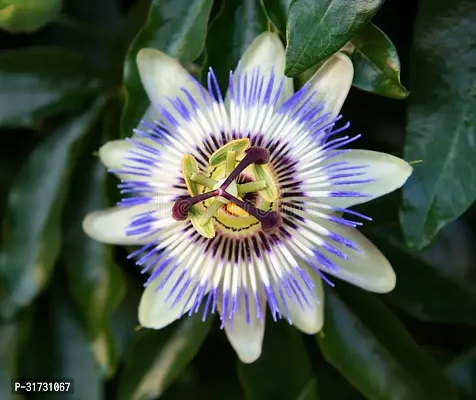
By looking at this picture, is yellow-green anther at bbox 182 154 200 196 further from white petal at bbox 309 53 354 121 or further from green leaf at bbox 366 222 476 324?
green leaf at bbox 366 222 476 324

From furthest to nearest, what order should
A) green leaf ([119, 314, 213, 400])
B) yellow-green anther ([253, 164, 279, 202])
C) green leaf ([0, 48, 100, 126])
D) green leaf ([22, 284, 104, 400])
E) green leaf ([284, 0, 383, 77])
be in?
green leaf ([22, 284, 104, 400]) < green leaf ([0, 48, 100, 126]) < green leaf ([119, 314, 213, 400]) < yellow-green anther ([253, 164, 279, 202]) < green leaf ([284, 0, 383, 77])

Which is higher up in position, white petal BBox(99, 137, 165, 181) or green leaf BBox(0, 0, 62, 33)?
green leaf BBox(0, 0, 62, 33)

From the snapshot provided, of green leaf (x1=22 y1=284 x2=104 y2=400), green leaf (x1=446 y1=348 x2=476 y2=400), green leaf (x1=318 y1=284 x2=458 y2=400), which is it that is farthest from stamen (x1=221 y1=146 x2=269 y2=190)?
green leaf (x1=22 y1=284 x2=104 y2=400)

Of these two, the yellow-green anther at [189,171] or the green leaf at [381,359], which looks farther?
the green leaf at [381,359]

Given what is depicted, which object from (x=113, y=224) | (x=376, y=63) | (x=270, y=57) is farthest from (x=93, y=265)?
(x=376, y=63)

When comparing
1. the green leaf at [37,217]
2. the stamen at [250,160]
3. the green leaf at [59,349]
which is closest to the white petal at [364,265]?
the stamen at [250,160]

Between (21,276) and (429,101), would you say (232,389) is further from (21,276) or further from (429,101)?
(429,101)

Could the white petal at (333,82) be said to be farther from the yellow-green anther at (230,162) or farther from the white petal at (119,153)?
the white petal at (119,153)

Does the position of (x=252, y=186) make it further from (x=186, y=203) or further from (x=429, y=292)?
(x=429, y=292)
